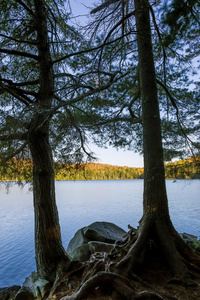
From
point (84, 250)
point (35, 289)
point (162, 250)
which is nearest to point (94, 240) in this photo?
point (84, 250)

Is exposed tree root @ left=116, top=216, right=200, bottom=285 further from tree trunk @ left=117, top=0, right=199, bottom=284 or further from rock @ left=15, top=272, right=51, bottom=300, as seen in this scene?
Answer: rock @ left=15, top=272, right=51, bottom=300

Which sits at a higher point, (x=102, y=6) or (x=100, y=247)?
(x=102, y=6)

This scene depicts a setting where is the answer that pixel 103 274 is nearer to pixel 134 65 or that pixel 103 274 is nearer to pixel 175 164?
pixel 175 164

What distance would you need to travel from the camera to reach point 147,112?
3080 mm

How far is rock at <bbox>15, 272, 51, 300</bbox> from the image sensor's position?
329 centimetres

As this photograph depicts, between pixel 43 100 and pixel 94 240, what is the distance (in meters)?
3.69

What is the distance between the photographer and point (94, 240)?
4957mm

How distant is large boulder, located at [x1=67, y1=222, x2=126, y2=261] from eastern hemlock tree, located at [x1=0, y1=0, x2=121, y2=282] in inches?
28.3

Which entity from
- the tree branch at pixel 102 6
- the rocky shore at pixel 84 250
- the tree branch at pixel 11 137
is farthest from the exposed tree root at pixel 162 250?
the tree branch at pixel 102 6

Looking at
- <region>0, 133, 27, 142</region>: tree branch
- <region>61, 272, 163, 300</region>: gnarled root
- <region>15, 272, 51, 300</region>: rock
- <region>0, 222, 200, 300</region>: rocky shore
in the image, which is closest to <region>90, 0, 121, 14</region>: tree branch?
<region>0, 133, 27, 142</region>: tree branch

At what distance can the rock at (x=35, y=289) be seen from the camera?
130 inches

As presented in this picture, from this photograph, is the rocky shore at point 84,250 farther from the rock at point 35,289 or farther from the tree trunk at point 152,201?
the tree trunk at point 152,201

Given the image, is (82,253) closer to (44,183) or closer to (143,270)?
(44,183)

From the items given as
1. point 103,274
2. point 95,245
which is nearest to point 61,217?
point 95,245
